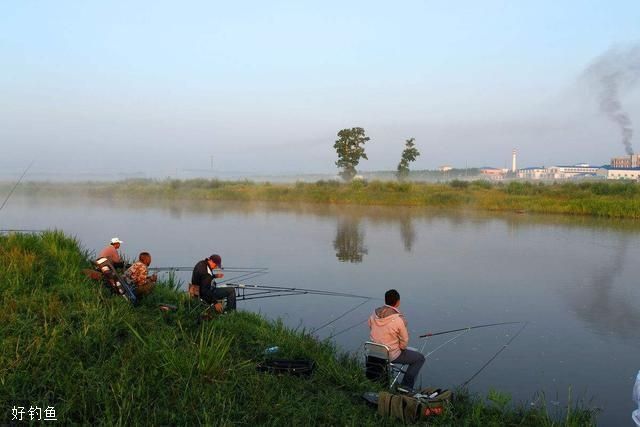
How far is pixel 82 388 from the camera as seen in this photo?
3.39 meters

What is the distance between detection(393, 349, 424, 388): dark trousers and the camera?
4.75 metres

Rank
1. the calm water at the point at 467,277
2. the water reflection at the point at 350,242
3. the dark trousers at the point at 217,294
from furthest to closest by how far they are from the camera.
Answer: the water reflection at the point at 350,242 → the dark trousers at the point at 217,294 → the calm water at the point at 467,277

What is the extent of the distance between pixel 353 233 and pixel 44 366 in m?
14.9

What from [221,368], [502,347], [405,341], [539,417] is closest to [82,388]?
[221,368]

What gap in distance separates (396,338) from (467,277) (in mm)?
6515

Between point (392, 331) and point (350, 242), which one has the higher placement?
point (392, 331)

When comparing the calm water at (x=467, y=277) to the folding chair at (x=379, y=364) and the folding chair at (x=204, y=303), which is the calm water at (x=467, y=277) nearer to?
the folding chair at (x=379, y=364)

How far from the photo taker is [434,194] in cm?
3194

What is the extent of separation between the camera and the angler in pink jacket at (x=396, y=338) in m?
4.75

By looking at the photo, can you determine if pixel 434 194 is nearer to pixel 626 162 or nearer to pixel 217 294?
pixel 217 294

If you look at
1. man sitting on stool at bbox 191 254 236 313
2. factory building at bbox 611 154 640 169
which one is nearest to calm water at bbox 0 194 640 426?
man sitting on stool at bbox 191 254 236 313

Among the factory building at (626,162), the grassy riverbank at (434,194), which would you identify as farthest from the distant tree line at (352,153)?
the factory building at (626,162)

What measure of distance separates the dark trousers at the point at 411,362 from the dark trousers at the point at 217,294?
264 cm

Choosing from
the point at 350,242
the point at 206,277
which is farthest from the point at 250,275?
the point at 350,242
